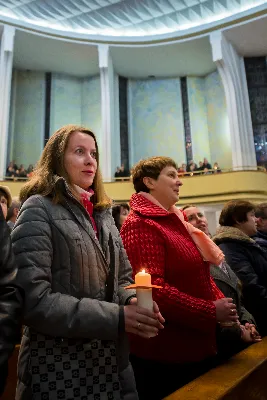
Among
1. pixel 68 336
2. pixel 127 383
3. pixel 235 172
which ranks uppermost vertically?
pixel 235 172

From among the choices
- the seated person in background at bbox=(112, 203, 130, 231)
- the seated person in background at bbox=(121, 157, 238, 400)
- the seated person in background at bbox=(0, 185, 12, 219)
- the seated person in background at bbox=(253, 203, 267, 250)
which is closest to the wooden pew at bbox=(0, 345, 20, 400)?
the seated person in background at bbox=(121, 157, 238, 400)

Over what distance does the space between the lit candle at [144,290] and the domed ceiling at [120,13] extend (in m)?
13.8

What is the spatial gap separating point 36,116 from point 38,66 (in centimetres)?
217

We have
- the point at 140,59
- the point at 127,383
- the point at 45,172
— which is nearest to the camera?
the point at 127,383

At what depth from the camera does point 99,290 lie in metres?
1.26

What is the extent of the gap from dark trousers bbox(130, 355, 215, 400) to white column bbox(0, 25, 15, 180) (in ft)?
36.9

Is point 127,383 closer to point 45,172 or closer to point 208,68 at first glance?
point 45,172

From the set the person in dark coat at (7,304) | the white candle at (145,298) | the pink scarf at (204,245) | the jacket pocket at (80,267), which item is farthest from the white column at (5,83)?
the white candle at (145,298)

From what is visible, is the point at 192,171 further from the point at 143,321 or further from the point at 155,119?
the point at 143,321

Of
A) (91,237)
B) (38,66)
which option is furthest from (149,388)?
(38,66)

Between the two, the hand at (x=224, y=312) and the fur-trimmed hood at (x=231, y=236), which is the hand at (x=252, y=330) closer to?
the hand at (x=224, y=312)

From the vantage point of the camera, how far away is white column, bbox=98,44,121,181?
13.2m

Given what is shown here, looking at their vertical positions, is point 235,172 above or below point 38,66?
below

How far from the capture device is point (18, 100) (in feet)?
47.9
